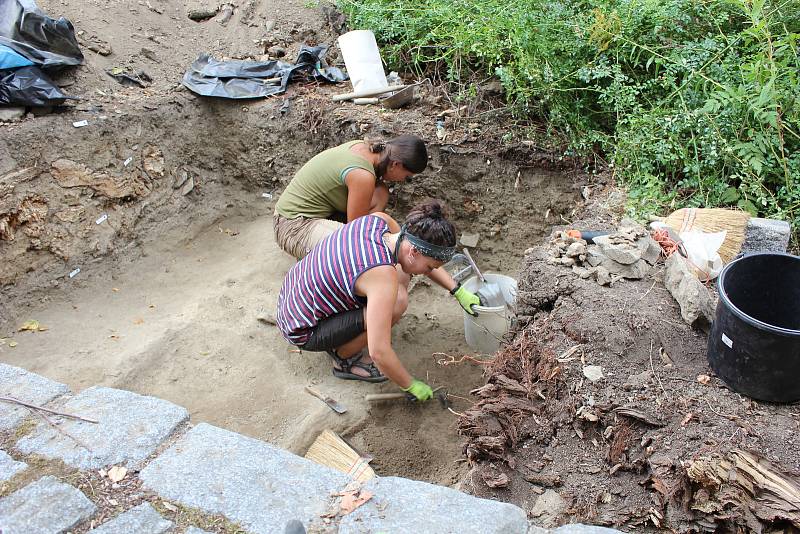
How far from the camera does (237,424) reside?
302 cm

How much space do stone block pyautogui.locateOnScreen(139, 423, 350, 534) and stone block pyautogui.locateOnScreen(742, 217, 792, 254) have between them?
2.33 meters

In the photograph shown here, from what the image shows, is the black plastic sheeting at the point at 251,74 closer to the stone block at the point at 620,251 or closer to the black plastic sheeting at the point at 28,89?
the black plastic sheeting at the point at 28,89

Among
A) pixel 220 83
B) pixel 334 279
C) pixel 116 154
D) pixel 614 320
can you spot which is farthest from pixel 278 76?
pixel 614 320

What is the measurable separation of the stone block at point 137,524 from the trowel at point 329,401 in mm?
1413

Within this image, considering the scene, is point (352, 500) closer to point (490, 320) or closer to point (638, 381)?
point (638, 381)

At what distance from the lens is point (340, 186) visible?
142 inches

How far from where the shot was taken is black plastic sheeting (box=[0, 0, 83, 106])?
387 cm

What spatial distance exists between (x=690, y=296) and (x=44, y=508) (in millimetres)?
2435

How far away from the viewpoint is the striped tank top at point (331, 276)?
106 inches

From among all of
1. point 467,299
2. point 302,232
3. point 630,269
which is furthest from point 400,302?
point 630,269

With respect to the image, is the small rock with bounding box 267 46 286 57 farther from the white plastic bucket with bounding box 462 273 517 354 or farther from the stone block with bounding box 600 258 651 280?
the stone block with bounding box 600 258 651 280

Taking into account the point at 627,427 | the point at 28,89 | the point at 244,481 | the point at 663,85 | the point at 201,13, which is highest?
the point at 201,13

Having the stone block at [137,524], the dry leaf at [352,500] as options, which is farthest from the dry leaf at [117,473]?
the dry leaf at [352,500]

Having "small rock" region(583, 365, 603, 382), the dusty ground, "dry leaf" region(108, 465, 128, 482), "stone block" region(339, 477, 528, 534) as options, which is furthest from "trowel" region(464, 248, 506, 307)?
"dry leaf" region(108, 465, 128, 482)
